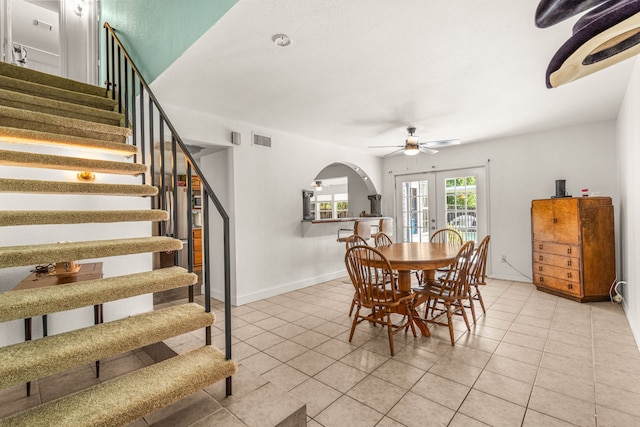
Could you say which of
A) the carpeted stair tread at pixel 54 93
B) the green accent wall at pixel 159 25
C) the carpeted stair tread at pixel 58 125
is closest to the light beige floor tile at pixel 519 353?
the green accent wall at pixel 159 25

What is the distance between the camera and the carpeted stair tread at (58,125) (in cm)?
236

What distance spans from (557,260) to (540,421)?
327 centimetres

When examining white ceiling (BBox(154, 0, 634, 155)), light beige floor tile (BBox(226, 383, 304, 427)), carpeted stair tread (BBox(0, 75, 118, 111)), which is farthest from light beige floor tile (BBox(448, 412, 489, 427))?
carpeted stair tread (BBox(0, 75, 118, 111))

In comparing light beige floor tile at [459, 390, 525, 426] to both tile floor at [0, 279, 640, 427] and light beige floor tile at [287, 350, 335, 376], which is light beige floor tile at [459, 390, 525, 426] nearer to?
tile floor at [0, 279, 640, 427]

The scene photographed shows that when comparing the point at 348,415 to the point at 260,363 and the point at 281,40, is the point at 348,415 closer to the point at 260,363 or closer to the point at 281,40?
the point at 260,363

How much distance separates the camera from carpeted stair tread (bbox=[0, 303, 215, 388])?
1312 mm

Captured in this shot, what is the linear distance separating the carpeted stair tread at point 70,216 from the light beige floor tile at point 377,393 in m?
1.91

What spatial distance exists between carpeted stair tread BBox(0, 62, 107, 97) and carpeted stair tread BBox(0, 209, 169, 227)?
216cm

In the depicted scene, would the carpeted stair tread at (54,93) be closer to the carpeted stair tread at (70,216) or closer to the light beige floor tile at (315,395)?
the carpeted stair tread at (70,216)

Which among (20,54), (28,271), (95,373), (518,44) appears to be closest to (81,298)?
(95,373)

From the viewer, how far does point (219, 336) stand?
3.05 metres

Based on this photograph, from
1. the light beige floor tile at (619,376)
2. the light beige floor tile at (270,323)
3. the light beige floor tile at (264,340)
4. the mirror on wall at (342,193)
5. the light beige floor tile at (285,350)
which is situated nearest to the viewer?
the light beige floor tile at (619,376)

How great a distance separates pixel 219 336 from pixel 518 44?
3676 mm

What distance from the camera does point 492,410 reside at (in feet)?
6.25
